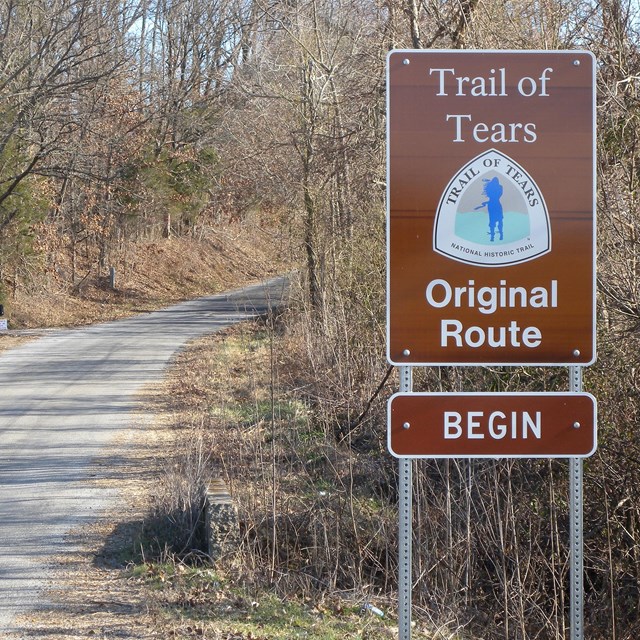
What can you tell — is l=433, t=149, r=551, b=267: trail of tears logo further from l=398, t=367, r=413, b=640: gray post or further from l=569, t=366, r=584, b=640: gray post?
l=398, t=367, r=413, b=640: gray post

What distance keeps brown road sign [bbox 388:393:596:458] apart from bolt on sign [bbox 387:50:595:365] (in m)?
0.15

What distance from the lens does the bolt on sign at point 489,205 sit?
367cm

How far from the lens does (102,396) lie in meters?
14.9

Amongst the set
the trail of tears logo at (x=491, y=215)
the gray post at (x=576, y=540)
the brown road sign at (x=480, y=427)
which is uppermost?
the trail of tears logo at (x=491, y=215)

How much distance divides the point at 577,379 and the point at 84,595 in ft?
12.8

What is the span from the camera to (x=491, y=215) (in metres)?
3.66

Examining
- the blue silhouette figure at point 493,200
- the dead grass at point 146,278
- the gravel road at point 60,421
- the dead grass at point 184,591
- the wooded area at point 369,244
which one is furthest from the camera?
the dead grass at point 146,278

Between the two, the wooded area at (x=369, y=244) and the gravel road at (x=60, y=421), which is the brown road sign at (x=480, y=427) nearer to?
the wooded area at (x=369, y=244)

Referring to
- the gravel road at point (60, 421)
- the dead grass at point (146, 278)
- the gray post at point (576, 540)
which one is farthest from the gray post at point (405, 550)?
the dead grass at point (146, 278)

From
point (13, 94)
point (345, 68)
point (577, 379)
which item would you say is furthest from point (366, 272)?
point (13, 94)

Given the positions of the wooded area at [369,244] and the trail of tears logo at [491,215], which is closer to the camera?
the trail of tears logo at [491,215]

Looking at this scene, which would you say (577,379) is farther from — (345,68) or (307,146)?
(307,146)

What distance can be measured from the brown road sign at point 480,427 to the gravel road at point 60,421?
3.29 metres

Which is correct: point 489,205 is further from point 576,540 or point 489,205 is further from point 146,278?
point 146,278
